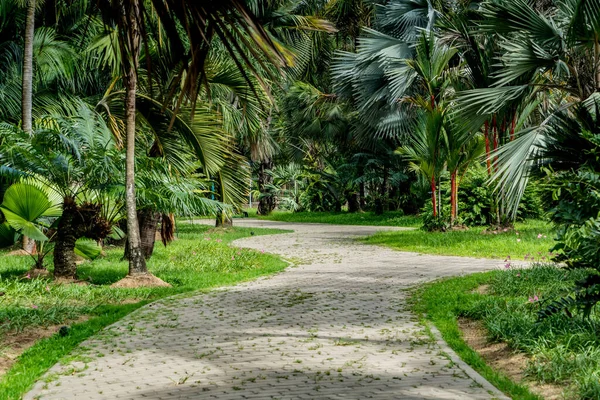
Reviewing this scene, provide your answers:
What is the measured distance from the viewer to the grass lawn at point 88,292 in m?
5.86

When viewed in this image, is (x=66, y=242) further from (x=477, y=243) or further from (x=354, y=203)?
(x=354, y=203)

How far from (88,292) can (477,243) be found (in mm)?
8927

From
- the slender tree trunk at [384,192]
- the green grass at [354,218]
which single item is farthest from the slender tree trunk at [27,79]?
the slender tree trunk at [384,192]

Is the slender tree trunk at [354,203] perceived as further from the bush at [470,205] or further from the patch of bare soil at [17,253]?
the patch of bare soil at [17,253]

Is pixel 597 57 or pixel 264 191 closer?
pixel 597 57

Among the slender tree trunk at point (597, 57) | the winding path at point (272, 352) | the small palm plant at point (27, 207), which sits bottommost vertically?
the winding path at point (272, 352)

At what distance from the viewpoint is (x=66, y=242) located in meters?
9.70

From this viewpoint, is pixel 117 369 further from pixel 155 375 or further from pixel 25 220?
pixel 25 220

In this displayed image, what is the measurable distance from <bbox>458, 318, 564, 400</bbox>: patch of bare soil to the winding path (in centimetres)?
32

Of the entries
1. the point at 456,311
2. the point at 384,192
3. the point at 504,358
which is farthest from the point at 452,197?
the point at 384,192

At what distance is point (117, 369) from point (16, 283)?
13.7ft

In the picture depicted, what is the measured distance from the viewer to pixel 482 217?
18.3 meters

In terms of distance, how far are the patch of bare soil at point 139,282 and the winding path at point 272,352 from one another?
0.90 m

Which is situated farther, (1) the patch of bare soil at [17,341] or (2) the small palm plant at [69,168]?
(2) the small palm plant at [69,168]
